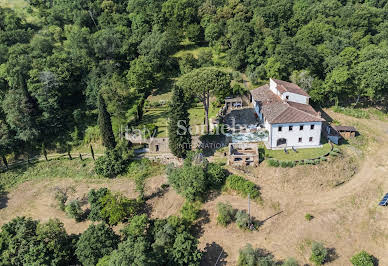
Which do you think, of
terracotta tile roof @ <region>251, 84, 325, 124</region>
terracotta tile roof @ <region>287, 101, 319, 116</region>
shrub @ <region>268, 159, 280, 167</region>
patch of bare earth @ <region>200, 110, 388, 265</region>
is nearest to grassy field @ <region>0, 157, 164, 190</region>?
patch of bare earth @ <region>200, 110, 388, 265</region>

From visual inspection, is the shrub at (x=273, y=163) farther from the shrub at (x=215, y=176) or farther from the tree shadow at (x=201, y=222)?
the tree shadow at (x=201, y=222)

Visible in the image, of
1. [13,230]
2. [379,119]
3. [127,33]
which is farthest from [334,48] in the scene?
[13,230]

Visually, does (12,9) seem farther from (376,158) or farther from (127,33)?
(376,158)

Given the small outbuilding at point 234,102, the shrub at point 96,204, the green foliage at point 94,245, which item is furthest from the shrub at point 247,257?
the small outbuilding at point 234,102

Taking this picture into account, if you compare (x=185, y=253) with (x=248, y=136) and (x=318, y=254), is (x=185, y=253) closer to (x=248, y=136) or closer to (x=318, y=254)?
(x=318, y=254)

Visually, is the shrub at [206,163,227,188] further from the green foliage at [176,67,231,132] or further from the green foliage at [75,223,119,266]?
the green foliage at [75,223,119,266]
